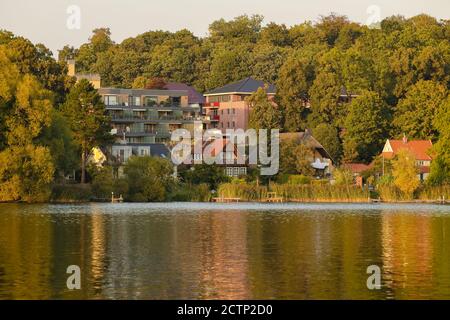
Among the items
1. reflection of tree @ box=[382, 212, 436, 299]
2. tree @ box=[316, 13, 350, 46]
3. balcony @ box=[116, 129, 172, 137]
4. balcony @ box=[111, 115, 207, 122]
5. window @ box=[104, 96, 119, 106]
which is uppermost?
tree @ box=[316, 13, 350, 46]

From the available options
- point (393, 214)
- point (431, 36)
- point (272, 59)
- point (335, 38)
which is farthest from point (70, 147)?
point (335, 38)

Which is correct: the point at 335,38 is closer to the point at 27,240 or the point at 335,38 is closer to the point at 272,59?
the point at 272,59

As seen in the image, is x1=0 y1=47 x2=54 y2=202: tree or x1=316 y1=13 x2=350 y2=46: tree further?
x1=316 y1=13 x2=350 y2=46: tree

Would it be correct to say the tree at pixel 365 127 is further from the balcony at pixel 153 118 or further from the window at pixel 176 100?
the window at pixel 176 100

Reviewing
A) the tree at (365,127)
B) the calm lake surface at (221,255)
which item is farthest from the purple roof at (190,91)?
the calm lake surface at (221,255)

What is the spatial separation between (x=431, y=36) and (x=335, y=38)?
35.5 metres

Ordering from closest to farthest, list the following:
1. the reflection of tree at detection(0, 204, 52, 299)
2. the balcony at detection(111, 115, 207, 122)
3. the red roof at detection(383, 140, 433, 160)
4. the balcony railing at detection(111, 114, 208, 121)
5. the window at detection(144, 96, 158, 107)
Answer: the reflection of tree at detection(0, 204, 52, 299), the red roof at detection(383, 140, 433, 160), the balcony at detection(111, 115, 207, 122), the balcony railing at detection(111, 114, 208, 121), the window at detection(144, 96, 158, 107)

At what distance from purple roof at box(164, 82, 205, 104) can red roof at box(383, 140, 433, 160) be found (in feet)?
147

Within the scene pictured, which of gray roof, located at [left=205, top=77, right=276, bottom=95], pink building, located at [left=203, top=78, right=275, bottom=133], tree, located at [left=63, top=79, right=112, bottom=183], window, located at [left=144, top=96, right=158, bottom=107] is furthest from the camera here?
pink building, located at [left=203, top=78, right=275, bottom=133]

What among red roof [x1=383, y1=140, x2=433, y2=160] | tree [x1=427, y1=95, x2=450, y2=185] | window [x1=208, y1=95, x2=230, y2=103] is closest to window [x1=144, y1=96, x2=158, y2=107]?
window [x1=208, y1=95, x2=230, y2=103]

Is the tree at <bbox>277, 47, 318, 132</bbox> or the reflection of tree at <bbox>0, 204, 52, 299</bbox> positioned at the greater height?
the tree at <bbox>277, 47, 318, 132</bbox>

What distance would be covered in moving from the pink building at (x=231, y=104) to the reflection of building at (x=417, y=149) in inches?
1143

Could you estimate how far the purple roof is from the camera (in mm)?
155000

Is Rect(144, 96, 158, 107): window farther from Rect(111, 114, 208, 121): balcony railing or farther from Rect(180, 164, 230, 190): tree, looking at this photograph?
Rect(180, 164, 230, 190): tree
